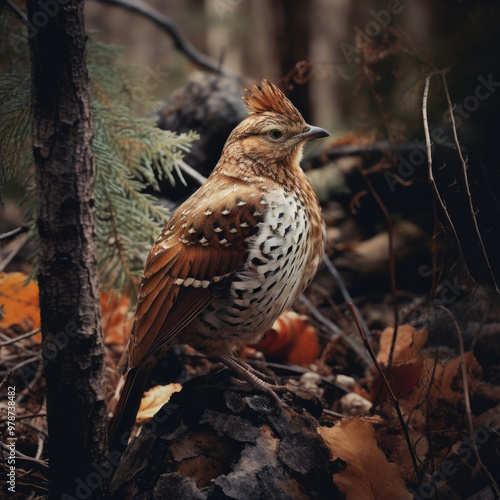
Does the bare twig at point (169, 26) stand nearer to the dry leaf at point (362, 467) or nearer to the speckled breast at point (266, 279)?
the speckled breast at point (266, 279)

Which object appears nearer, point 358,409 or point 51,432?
point 51,432

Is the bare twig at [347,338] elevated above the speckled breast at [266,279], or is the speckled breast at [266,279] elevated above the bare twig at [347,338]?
the speckled breast at [266,279]

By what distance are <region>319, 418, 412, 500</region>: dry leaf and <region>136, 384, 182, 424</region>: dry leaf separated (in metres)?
1.07

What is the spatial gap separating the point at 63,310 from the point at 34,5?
1.31 metres

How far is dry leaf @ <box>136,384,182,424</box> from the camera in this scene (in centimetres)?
293

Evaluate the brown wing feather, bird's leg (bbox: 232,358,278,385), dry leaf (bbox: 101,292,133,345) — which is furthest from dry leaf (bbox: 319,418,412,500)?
dry leaf (bbox: 101,292,133,345)

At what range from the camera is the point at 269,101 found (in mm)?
2625

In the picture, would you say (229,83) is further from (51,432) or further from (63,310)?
(51,432)

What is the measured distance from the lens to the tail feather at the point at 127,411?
2.43 meters

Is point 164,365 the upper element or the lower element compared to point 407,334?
lower

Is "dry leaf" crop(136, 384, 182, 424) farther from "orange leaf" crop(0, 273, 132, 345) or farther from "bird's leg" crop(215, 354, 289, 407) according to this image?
"orange leaf" crop(0, 273, 132, 345)

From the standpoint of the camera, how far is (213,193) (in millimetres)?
2557

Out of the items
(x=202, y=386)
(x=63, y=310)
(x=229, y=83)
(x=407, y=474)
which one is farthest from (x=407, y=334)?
(x=229, y=83)

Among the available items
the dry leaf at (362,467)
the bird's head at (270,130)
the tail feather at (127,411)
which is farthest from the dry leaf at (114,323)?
the dry leaf at (362,467)
